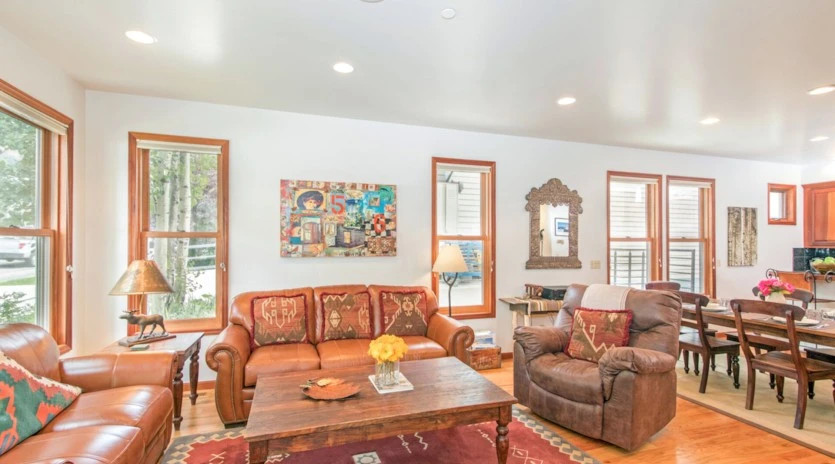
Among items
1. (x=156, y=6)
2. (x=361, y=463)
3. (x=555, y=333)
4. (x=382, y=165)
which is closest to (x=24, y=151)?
(x=156, y=6)

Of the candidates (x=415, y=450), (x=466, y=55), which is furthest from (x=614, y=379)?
(x=466, y=55)

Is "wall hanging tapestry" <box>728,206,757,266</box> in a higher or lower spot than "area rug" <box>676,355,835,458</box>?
higher

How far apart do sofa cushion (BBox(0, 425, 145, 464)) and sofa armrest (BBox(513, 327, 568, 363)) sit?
2.44 metres

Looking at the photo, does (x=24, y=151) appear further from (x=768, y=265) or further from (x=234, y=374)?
(x=768, y=265)

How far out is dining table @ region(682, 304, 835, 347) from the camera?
282cm

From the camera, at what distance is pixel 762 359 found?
3062 millimetres

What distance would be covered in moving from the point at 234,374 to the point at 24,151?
2.11 metres

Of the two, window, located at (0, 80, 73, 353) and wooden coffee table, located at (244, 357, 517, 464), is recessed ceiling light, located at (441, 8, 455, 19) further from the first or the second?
window, located at (0, 80, 73, 353)

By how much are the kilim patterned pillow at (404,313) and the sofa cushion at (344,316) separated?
167 millimetres

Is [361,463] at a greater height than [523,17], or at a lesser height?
lesser

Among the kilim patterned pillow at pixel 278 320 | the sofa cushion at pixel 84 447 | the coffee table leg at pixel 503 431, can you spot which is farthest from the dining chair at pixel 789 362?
the sofa cushion at pixel 84 447

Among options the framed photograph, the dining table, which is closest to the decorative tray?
the dining table

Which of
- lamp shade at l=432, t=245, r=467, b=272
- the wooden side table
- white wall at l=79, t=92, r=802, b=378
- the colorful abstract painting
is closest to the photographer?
the wooden side table

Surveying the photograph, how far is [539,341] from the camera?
304 centimetres
